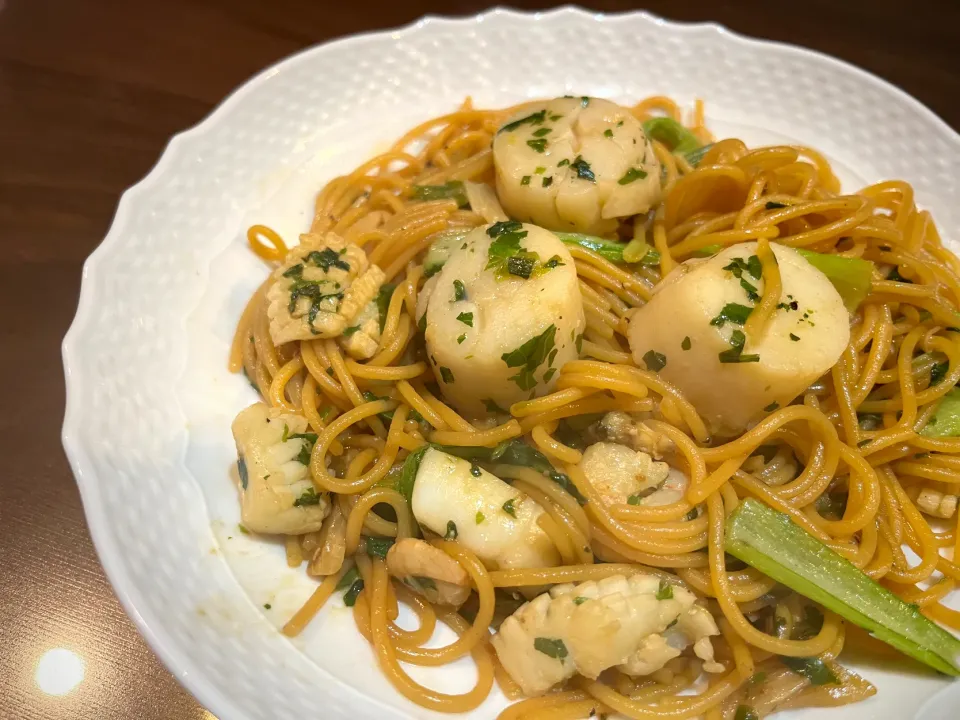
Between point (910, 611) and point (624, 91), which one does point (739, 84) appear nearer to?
point (624, 91)

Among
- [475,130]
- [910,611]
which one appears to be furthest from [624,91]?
[910,611]

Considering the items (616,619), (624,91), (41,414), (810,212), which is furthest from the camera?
(624,91)

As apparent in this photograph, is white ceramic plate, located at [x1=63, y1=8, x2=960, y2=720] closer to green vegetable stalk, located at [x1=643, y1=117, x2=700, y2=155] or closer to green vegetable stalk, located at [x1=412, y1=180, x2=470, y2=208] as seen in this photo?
green vegetable stalk, located at [x1=643, y1=117, x2=700, y2=155]

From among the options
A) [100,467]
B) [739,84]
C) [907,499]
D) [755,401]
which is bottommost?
[907,499]

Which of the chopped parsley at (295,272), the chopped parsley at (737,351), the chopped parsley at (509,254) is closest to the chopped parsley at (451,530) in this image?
the chopped parsley at (509,254)

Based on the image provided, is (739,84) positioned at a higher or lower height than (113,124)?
higher

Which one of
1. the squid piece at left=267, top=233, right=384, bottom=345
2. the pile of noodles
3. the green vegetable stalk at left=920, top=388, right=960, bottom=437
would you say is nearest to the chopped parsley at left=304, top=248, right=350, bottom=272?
the squid piece at left=267, top=233, right=384, bottom=345
